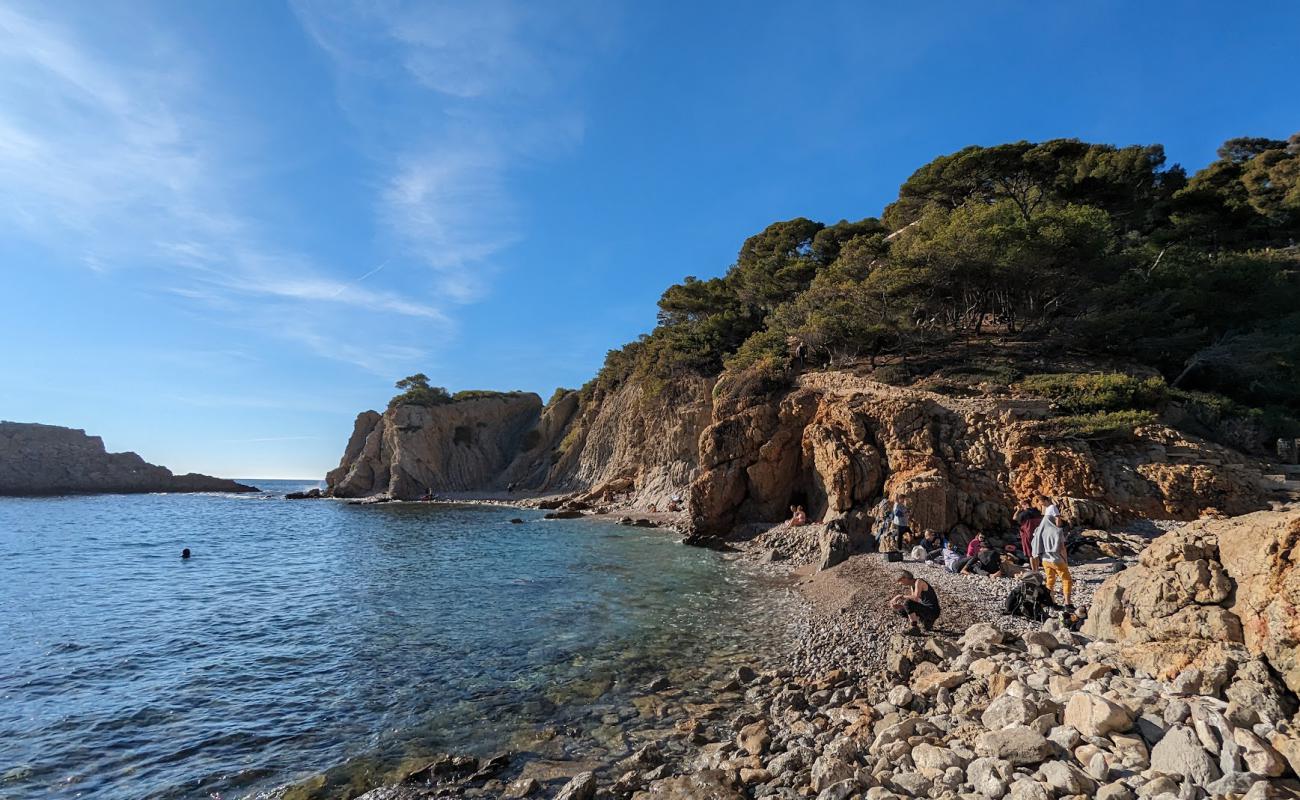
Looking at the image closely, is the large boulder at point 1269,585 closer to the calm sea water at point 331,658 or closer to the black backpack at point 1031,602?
the black backpack at point 1031,602

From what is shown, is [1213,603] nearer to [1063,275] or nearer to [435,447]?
[1063,275]

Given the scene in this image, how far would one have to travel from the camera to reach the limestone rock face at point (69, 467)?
82.5 metres

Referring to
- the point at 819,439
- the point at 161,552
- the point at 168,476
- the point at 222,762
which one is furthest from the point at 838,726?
the point at 168,476

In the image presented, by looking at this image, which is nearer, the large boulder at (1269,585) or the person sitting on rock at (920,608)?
the large boulder at (1269,585)

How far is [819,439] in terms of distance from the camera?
23.0 metres

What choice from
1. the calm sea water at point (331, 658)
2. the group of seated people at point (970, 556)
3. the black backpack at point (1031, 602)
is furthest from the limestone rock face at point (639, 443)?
the black backpack at point (1031, 602)

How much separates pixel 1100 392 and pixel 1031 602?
13.9 metres

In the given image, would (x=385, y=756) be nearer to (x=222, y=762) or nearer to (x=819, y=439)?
(x=222, y=762)

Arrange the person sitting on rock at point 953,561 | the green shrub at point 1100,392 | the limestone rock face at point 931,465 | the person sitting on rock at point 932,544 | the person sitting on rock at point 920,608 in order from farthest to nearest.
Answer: the green shrub at point 1100,392 → the limestone rock face at point 931,465 → the person sitting on rock at point 932,544 → the person sitting on rock at point 953,561 → the person sitting on rock at point 920,608

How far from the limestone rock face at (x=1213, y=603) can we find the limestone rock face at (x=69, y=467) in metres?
120

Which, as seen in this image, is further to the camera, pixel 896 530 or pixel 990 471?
pixel 990 471

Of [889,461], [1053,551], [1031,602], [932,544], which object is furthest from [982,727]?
[889,461]

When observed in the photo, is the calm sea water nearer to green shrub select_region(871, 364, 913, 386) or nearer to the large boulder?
the large boulder

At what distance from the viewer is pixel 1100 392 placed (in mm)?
20312
